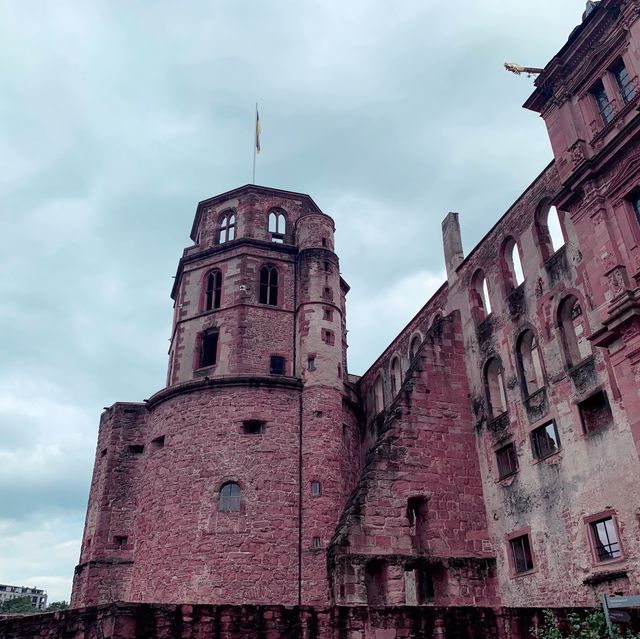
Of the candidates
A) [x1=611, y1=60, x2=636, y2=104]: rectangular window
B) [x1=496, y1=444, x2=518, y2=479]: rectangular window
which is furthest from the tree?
[x1=611, y1=60, x2=636, y2=104]: rectangular window

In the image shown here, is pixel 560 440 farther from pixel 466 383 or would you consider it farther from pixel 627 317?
pixel 466 383

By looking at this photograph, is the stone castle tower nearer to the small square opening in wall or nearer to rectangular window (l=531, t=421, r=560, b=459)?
rectangular window (l=531, t=421, r=560, b=459)

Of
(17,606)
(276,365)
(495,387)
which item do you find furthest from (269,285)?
(17,606)

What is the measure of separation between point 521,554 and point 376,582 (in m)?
3.91

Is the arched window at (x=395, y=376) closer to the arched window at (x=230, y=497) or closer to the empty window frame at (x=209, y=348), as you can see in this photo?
the arched window at (x=230, y=497)

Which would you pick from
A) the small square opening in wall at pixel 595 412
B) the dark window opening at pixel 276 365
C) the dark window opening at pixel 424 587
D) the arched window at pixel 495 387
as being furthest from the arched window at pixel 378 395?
the small square opening in wall at pixel 595 412

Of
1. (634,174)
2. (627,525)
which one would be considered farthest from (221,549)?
(634,174)

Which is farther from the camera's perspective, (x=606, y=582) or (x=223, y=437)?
(x=223, y=437)

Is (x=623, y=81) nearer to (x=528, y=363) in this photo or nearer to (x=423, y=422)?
(x=528, y=363)

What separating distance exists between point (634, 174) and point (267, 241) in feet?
61.9

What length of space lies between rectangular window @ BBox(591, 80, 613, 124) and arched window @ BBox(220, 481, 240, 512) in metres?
17.0

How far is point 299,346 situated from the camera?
92.0ft

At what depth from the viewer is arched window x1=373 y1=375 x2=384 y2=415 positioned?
2820 cm

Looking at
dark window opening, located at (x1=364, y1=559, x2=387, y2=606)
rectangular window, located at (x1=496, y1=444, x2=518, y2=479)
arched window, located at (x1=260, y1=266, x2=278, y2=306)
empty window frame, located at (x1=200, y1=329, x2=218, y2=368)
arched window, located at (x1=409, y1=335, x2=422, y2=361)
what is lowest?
dark window opening, located at (x1=364, y1=559, x2=387, y2=606)
